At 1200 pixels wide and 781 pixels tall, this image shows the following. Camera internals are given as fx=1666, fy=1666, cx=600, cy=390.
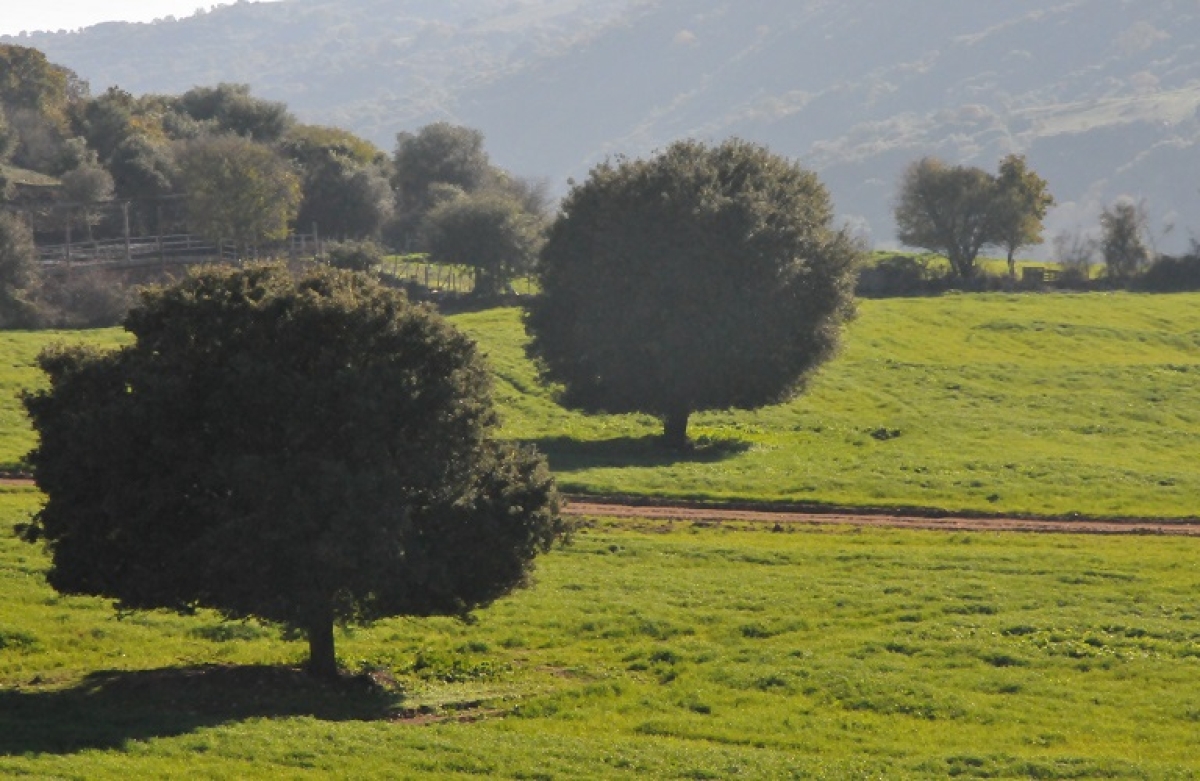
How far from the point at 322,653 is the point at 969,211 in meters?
108

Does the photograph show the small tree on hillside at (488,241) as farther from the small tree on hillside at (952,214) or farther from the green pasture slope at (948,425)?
the small tree on hillside at (952,214)

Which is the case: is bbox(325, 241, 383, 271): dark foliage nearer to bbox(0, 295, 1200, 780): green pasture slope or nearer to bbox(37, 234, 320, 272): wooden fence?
bbox(37, 234, 320, 272): wooden fence

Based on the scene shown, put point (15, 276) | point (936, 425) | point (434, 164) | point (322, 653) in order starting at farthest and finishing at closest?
point (434, 164)
point (15, 276)
point (936, 425)
point (322, 653)

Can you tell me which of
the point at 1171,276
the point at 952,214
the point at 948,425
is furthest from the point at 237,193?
the point at 1171,276

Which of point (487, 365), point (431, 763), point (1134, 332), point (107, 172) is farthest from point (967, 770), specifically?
point (107, 172)

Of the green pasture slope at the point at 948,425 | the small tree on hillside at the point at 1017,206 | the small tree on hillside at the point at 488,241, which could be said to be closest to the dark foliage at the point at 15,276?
the green pasture slope at the point at 948,425

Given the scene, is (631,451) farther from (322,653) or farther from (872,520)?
(322,653)

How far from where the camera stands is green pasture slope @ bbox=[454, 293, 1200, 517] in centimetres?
6031

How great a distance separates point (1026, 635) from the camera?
1502 inches

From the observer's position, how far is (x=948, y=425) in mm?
74562

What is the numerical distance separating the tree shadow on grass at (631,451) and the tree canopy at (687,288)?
131cm

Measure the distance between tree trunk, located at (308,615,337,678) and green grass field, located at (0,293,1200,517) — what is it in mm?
25472

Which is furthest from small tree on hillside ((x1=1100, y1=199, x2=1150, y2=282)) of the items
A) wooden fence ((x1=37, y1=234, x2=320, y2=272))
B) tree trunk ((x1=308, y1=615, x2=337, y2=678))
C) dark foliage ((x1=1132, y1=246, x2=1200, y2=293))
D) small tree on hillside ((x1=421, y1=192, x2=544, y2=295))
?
tree trunk ((x1=308, y1=615, x2=337, y2=678))

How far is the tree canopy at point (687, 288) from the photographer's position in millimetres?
68688
